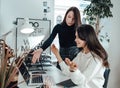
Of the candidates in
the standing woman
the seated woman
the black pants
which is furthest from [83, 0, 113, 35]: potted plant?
the seated woman

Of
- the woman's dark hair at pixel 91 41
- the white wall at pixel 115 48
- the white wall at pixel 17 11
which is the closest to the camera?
the woman's dark hair at pixel 91 41

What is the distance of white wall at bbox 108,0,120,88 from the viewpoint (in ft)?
12.2

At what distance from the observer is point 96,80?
166cm

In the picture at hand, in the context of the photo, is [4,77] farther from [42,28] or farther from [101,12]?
[101,12]

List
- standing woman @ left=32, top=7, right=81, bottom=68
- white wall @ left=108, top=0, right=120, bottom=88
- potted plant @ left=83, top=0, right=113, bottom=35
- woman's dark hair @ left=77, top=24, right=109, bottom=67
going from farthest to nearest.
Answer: white wall @ left=108, top=0, right=120, bottom=88, potted plant @ left=83, top=0, right=113, bottom=35, standing woman @ left=32, top=7, right=81, bottom=68, woman's dark hair @ left=77, top=24, right=109, bottom=67

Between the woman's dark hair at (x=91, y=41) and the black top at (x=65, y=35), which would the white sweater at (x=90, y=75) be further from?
the black top at (x=65, y=35)

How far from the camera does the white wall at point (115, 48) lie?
371 centimetres

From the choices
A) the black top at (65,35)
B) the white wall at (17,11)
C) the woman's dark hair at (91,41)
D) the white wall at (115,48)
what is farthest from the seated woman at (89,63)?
the white wall at (115,48)

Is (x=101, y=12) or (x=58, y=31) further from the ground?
(x=101, y=12)

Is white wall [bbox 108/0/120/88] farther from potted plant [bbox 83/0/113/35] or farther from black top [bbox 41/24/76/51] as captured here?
black top [bbox 41/24/76/51]

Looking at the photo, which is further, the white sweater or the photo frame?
the photo frame

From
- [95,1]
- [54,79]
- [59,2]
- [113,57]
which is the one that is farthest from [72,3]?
[54,79]

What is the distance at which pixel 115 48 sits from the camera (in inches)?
149

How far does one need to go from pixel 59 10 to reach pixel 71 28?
95cm
